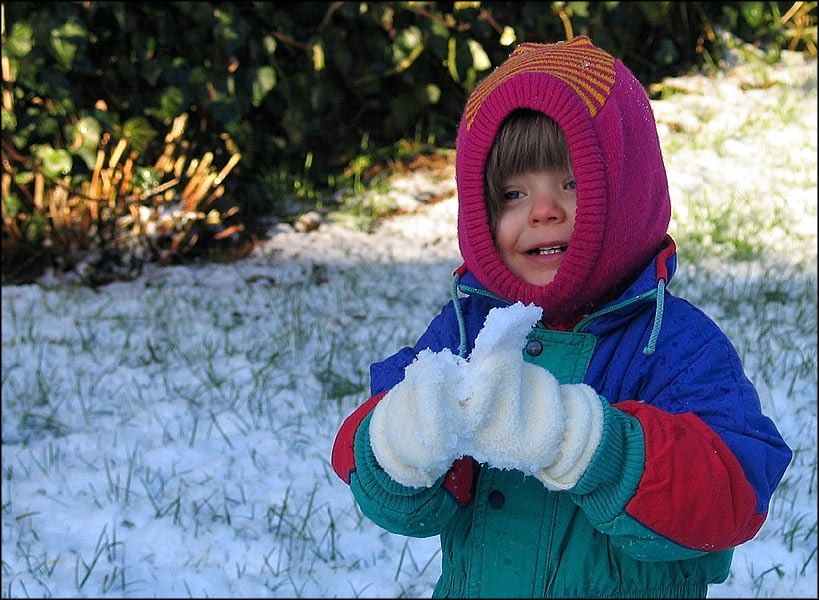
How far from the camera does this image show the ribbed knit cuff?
1114mm

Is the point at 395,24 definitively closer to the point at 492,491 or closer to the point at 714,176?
the point at 714,176

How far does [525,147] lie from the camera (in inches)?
55.3

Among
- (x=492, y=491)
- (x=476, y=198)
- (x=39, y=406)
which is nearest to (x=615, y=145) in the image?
(x=476, y=198)

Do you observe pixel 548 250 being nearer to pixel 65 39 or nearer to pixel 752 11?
pixel 65 39

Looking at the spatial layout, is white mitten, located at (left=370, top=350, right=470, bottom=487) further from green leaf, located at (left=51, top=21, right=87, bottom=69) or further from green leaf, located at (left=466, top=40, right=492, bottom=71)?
green leaf, located at (left=466, top=40, right=492, bottom=71)

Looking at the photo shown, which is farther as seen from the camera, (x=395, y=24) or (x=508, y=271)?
(x=395, y=24)

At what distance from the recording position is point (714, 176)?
4.79 meters

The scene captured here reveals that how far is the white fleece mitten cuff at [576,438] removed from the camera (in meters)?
1.09

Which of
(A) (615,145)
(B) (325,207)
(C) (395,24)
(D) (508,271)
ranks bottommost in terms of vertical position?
(B) (325,207)

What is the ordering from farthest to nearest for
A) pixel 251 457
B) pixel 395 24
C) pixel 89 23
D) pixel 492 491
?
pixel 395 24 → pixel 89 23 → pixel 251 457 → pixel 492 491

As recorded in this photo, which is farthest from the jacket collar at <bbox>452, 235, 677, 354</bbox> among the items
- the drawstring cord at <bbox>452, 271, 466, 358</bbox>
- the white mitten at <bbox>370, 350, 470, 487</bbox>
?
the white mitten at <bbox>370, 350, 470, 487</bbox>

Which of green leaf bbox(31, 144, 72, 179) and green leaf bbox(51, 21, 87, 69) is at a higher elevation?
green leaf bbox(51, 21, 87, 69)

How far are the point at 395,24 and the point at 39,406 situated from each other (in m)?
2.53

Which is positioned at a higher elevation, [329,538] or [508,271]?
[508,271]
